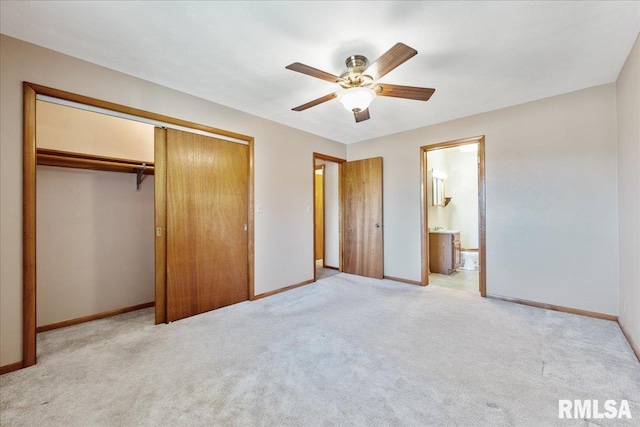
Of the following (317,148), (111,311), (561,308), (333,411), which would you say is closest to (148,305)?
(111,311)

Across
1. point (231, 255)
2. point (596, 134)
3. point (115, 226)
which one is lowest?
point (231, 255)

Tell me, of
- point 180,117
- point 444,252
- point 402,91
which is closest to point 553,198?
point 444,252

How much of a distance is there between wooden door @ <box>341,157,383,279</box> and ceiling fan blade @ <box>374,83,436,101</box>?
2.24 m

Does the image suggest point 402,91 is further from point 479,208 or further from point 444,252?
point 444,252

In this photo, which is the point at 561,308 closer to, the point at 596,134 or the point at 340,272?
→ the point at 596,134

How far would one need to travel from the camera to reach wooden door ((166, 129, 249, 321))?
284 centimetres

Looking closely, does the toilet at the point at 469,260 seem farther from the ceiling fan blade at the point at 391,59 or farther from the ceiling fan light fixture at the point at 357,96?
the ceiling fan blade at the point at 391,59

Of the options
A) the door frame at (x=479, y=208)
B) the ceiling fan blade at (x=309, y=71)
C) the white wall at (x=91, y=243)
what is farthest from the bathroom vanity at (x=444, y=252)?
the white wall at (x=91, y=243)

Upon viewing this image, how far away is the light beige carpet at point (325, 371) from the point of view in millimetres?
1512

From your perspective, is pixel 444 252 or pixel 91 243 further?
pixel 444 252

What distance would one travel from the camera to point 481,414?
1.49 metres

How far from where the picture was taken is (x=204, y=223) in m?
3.09

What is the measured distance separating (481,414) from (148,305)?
3.47 metres

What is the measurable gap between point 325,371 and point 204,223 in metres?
2.07
